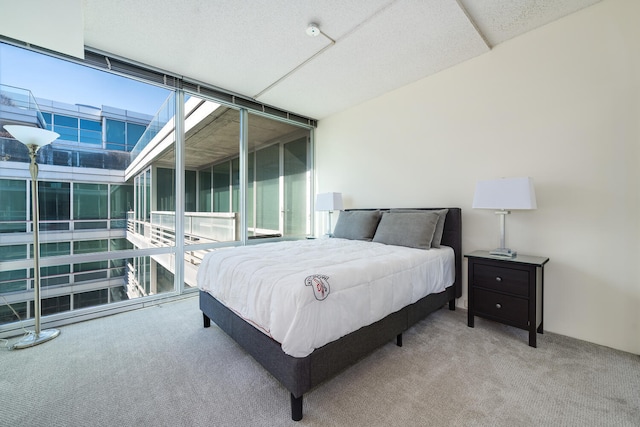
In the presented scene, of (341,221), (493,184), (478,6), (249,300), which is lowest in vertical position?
(249,300)

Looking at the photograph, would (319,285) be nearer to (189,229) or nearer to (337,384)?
(337,384)

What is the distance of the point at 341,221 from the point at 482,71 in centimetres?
238

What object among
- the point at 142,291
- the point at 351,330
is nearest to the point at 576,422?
the point at 351,330

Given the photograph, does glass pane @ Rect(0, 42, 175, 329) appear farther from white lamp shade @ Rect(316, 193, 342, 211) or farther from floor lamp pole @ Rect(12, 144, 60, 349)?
white lamp shade @ Rect(316, 193, 342, 211)

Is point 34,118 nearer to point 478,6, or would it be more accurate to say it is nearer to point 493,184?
point 478,6

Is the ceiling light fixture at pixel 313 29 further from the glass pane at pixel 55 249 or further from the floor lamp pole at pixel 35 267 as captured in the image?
the glass pane at pixel 55 249

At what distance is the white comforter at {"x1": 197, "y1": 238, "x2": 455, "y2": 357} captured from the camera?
144cm

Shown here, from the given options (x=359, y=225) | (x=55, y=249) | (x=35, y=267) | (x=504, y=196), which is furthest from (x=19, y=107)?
(x=504, y=196)

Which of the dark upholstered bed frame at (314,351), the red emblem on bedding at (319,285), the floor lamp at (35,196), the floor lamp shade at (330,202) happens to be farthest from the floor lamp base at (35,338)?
the floor lamp shade at (330,202)

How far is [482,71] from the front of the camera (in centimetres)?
284

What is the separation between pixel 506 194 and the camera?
232 cm

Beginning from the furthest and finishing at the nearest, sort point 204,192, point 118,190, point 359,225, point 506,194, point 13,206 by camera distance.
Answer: point 204,192 → point 359,225 → point 118,190 → point 13,206 → point 506,194

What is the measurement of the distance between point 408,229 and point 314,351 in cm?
186

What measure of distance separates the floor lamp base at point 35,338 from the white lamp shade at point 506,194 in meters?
4.04
